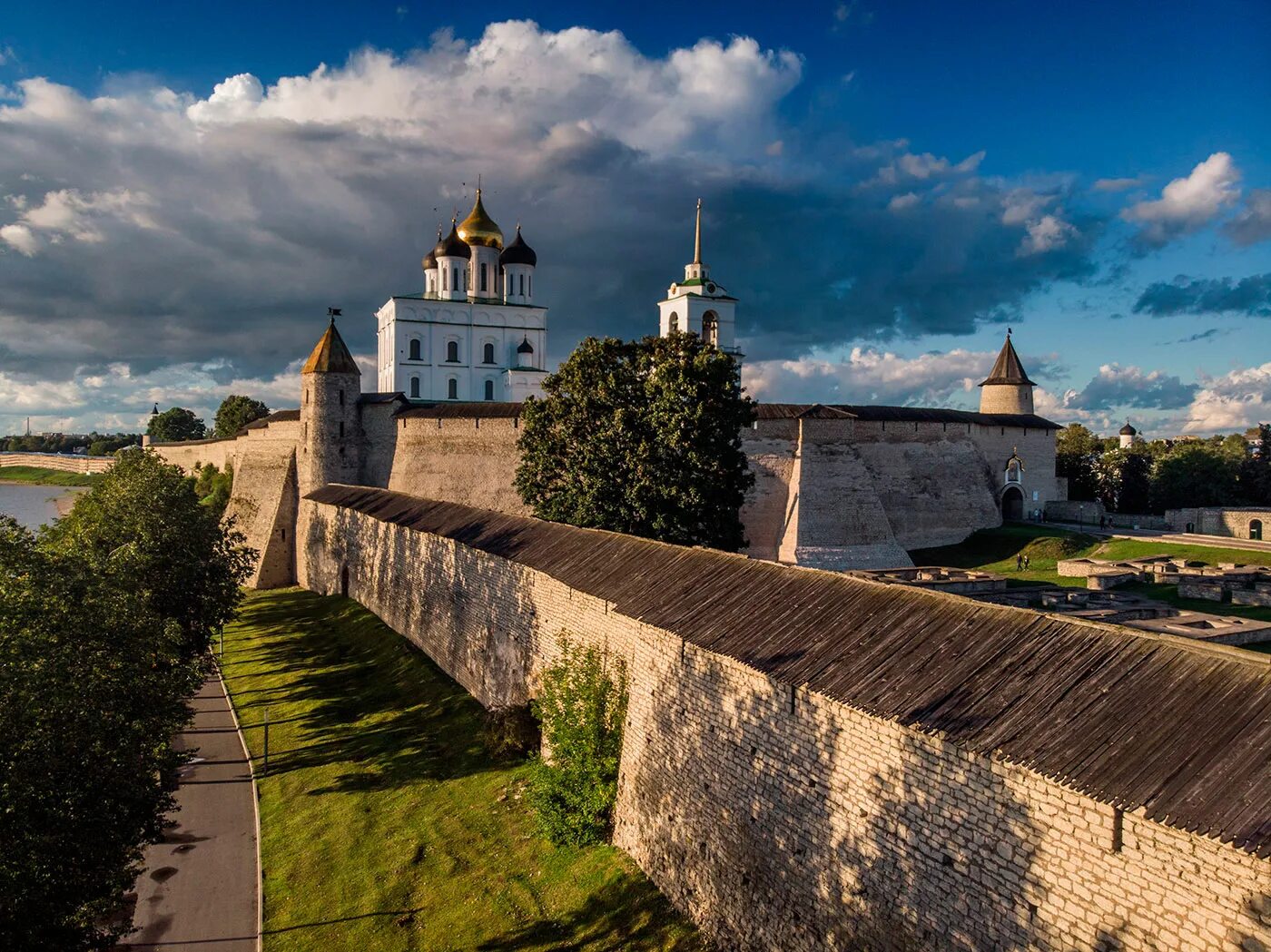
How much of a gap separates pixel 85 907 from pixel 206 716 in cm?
1067

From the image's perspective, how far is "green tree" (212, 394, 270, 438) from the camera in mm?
66562

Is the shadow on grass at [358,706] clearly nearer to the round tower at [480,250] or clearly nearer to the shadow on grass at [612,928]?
the shadow on grass at [612,928]

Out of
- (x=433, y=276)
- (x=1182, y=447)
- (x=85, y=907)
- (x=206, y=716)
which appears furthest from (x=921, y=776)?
(x=1182, y=447)

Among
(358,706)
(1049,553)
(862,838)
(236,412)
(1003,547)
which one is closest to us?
(862,838)

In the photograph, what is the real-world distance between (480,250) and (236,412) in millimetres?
28633

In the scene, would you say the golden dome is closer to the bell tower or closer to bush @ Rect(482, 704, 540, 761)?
the bell tower

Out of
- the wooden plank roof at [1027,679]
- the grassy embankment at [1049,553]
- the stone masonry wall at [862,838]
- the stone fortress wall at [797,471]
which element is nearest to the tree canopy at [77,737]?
the stone masonry wall at [862,838]

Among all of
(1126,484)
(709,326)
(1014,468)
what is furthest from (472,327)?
(1126,484)

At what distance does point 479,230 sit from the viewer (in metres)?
51.0

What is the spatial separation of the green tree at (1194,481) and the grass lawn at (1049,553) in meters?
13.7

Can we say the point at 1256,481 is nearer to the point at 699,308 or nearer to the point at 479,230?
the point at 699,308

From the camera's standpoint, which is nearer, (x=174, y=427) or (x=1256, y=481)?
(x=1256, y=481)

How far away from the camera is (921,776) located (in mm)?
6574

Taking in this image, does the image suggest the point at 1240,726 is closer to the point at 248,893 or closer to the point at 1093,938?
the point at 1093,938
